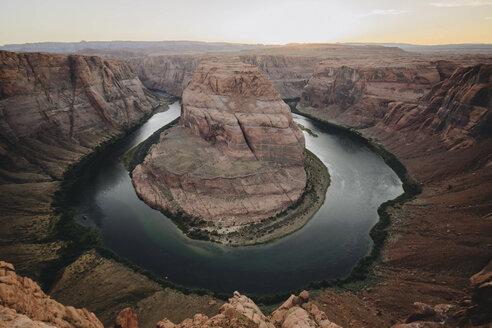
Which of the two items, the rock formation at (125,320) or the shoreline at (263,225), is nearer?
the rock formation at (125,320)

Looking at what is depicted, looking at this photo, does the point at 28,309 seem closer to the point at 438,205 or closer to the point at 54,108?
the point at 438,205

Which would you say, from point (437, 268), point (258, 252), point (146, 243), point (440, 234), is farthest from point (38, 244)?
point (440, 234)

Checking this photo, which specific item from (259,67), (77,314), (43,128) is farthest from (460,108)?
(259,67)

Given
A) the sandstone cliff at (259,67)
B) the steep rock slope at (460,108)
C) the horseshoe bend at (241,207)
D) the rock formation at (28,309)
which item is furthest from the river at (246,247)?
the sandstone cliff at (259,67)

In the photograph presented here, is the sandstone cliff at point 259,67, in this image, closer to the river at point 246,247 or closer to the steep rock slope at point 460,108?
the steep rock slope at point 460,108

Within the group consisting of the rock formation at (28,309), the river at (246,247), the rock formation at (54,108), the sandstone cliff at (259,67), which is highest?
the sandstone cliff at (259,67)

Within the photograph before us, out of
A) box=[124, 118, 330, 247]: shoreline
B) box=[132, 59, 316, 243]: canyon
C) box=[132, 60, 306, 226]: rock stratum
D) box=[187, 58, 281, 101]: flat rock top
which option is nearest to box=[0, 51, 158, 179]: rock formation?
box=[132, 59, 316, 243]: canyon
